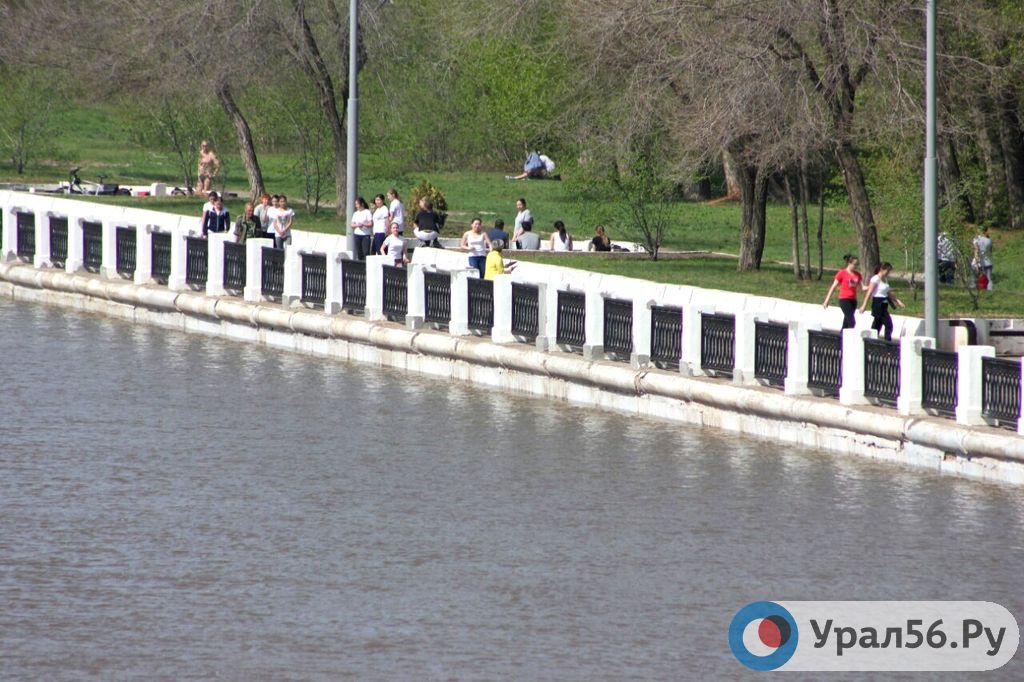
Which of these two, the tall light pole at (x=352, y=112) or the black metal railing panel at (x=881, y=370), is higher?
the tall light pole at (x=352, y=112)

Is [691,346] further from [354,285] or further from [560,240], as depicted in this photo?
[560,240]

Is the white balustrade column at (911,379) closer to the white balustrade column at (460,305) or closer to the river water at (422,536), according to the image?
the river water at (422,536)

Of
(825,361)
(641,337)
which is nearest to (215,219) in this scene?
(641,337)

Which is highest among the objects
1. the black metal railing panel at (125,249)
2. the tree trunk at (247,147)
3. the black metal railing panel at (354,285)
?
the tree trunk at (247,147)

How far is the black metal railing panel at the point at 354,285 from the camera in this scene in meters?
25.3

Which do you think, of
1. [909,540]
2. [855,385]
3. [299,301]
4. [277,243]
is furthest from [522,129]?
[909,540]

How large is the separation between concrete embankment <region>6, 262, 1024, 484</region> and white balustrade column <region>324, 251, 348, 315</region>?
0.92ft

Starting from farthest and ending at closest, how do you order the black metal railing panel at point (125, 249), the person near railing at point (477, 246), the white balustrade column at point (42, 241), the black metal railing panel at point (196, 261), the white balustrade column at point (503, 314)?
the white balustrade column at point (42, 241) → the black metal railing panel at point (125, 249) → the person near railing at point (477, 246) → the black metal railing panel at point (196, 261) → the white balustrade column at point (503, 314)

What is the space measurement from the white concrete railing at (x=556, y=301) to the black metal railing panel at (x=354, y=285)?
0.10ft

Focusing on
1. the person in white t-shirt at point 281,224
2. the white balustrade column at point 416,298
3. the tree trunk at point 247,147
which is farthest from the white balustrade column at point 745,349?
the tree trunk at point 247,147

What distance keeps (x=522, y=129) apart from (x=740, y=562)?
140 ft

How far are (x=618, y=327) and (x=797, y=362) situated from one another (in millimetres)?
2851

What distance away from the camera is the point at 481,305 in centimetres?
2344

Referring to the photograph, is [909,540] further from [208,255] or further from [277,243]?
[277,243]
